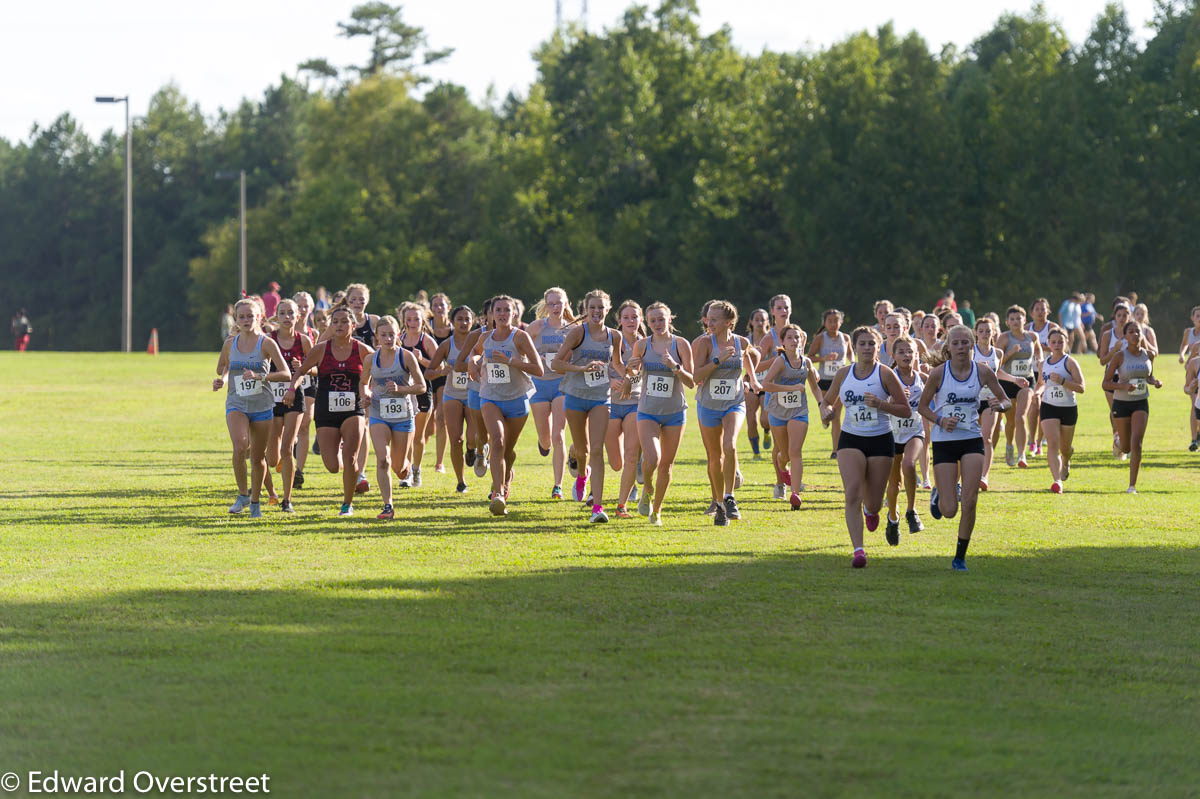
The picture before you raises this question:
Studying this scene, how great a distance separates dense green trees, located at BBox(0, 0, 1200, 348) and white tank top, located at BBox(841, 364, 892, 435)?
2142 inches

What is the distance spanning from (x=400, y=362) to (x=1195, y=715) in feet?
27.5

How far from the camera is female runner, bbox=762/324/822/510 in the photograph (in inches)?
598

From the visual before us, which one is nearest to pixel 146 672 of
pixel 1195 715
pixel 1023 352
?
pixel 1195 715

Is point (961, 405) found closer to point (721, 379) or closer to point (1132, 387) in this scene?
point (721, 379)

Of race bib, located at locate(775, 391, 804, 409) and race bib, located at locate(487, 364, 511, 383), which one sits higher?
race bib, located at locate(487, 364, 511, 383)

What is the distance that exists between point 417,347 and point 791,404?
3.99 m

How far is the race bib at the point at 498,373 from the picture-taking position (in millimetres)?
14086

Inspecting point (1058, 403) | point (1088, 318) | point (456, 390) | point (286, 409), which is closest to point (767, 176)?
point (1088, 318)

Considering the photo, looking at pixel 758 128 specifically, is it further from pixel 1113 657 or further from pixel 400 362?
pixel 1113 657

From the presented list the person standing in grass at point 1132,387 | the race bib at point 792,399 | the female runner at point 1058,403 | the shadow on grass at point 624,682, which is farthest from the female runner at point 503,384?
the person standing in grass at point 1132,387

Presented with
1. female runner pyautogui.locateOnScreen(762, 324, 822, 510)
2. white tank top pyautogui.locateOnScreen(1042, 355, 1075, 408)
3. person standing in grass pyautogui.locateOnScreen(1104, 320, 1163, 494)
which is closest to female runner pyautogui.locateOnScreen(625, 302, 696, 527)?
female runner pyautogui.locateOnScreen(762, 324, 822, 510)

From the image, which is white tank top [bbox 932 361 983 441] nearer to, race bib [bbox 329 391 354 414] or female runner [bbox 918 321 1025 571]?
female runner [bbox 918 321 1025 571]

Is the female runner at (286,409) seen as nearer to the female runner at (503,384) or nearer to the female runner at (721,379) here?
the female runner at (503,384)

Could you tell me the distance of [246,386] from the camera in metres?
13.8
